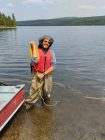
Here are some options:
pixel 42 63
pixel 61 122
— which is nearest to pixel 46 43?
pixel 42 63

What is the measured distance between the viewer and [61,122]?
9.00 m

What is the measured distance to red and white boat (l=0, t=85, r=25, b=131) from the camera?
789 centimetres

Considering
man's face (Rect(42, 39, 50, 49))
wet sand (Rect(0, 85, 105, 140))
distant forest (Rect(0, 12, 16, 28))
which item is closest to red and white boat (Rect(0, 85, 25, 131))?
wet sand (Rect(0, 85, 105, 140))

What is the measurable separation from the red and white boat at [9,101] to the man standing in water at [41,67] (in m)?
0.43

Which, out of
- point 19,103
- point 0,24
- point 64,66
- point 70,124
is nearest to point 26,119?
point 19,103

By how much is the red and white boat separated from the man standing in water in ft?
1.42

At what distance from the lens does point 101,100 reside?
11.2 metres

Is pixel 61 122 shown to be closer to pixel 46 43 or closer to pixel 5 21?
pixel 46 43

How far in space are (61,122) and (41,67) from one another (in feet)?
6.25

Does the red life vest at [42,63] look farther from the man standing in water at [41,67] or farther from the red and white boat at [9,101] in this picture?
the red and white boat at [9,101]

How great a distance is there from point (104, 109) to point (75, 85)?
12.3ft

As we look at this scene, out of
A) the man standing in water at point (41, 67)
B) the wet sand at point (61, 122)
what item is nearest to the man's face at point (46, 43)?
the man standing in water at point (41, 67)

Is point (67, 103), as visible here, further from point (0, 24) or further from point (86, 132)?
point (0, 24)

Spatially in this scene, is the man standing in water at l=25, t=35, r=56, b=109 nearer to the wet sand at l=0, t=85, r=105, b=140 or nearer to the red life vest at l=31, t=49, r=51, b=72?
the red life vest at l=31, t=49, r=51, b=72
